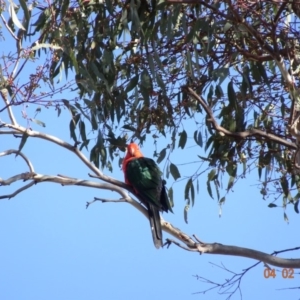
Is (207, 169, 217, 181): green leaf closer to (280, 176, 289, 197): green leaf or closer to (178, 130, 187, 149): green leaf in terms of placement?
(178, 130, 187, 149): green leaf

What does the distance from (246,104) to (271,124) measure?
214 mm

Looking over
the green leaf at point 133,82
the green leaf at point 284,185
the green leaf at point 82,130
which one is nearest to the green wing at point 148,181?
the green leaf at point 82,130

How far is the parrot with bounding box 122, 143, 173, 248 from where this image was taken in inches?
129

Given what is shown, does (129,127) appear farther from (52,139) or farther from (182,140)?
(52,139)

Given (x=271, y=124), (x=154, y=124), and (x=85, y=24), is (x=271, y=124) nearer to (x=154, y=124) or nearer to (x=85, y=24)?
(x=154, y=124)

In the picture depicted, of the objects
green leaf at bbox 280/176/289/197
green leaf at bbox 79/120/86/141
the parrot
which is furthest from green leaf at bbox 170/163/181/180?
green leaf at bbox 280/176/289/197

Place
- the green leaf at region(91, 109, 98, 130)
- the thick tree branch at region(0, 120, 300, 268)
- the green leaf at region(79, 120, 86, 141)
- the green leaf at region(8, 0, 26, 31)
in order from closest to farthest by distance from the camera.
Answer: the green leaf at region(8, 0, 26, 31), the thick tree branch at region(0, 120, 300, 268), the green leaf at region(91, 109, 98, 130), the green leaf at region(79, 120, 86, 141)

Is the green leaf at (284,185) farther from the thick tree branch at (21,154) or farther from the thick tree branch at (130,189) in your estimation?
the thick tree branch at (21,154)

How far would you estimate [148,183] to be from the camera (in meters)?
3.57

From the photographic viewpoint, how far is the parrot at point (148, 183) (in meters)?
3.27

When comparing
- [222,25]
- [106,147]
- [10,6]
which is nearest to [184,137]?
[106,147]

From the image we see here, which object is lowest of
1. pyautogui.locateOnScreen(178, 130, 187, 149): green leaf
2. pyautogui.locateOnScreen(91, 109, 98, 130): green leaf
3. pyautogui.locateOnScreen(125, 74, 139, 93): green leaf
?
pyautogui.locateOnScreen(91, 109, 98, 130): green leaf

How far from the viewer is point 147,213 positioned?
3.31 m

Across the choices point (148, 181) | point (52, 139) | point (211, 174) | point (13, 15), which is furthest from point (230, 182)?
point (13, 15)
